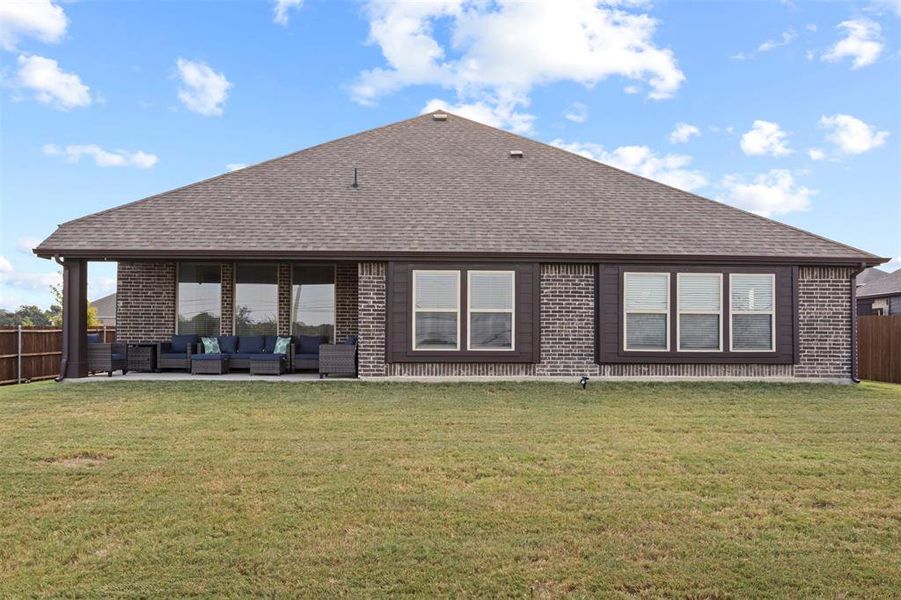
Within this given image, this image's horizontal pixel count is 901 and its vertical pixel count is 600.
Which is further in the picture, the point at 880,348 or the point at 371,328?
the point at 880,348

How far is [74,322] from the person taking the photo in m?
12.3

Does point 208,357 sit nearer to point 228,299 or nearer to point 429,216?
point 228,299

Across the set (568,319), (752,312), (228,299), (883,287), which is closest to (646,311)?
(568,319)

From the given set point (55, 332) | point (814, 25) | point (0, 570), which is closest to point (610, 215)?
point (814, 25)

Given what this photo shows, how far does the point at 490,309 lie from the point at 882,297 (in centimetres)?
2020

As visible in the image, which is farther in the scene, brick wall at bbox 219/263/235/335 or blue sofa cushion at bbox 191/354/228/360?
brick wall at bbox 219/263/235/335

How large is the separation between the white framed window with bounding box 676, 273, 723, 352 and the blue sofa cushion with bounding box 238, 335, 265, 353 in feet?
29.0

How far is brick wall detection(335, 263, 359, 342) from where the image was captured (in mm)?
14266

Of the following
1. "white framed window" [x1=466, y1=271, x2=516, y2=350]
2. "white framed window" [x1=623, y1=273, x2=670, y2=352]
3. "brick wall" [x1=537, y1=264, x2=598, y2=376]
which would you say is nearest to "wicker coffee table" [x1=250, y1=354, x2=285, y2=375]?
"white framed window" [x1=466, y1=271, x2=516, y2=350]

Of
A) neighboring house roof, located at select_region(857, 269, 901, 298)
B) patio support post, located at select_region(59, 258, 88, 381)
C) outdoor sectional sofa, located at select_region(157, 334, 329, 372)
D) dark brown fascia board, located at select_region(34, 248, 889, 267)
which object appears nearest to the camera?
dark brown fascia board, located at select_region(34, 248, 889, 267)

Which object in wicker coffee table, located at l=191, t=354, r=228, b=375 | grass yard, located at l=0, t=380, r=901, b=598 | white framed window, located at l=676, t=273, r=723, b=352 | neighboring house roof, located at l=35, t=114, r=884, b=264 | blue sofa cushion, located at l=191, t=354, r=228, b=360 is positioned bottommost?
grass yard, located at l=0, t=380, r=901, b=598

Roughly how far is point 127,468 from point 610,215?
34.5 feet

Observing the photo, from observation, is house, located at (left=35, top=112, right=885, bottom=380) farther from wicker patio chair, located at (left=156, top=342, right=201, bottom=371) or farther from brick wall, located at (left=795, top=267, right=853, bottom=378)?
wicker patio chair, located at (left=156, top=342, right=201, bottom=371)

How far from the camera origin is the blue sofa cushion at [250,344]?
13781mm
